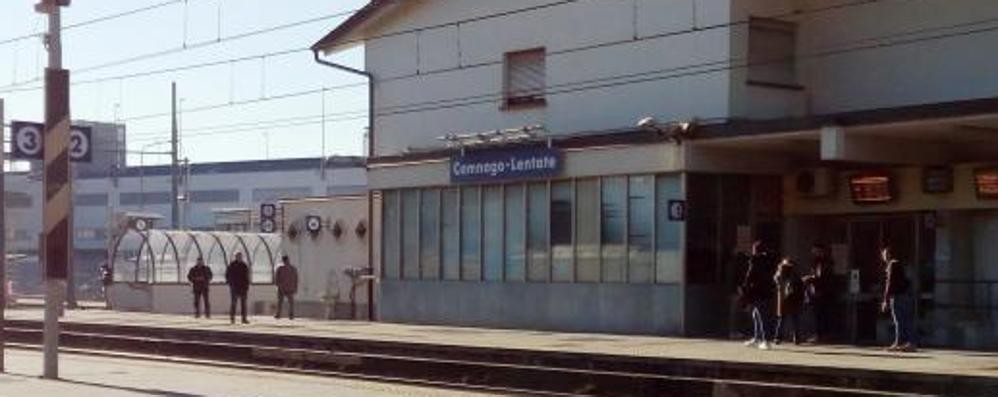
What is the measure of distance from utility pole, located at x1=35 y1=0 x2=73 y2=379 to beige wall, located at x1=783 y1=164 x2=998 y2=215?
12455 mm

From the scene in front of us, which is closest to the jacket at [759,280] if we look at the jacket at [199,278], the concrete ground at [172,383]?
the concrete ground at [172,383]

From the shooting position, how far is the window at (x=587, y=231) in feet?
83.3

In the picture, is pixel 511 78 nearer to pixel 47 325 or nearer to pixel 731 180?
pixel 731 180

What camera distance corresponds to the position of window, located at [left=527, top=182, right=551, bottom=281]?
86.7 ft

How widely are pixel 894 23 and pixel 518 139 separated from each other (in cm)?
759

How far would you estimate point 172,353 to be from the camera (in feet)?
82.3

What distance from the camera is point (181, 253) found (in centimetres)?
4028

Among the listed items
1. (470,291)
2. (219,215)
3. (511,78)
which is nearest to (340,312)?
(470,291)

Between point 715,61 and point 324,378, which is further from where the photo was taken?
point 715,61

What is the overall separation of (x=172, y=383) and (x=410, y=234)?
12.1 metres

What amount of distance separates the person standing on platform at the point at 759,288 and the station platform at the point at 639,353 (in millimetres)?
444

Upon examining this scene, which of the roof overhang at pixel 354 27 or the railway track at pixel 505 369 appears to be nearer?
the railway track at pixel 505 369

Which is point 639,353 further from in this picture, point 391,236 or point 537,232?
point 391,236

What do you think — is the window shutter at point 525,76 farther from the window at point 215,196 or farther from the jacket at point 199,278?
the window at point 215,196
